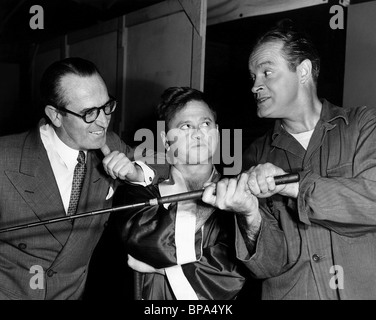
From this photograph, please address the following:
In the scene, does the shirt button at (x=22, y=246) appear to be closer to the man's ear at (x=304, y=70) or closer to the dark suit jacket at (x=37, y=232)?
the dark suit jacket at (x=37, y=232)

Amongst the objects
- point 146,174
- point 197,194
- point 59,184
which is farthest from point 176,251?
point 59,184

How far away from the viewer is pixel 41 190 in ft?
6.57

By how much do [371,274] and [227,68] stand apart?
8.21 ft

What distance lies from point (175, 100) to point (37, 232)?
3.12ft

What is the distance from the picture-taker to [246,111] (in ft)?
11.8

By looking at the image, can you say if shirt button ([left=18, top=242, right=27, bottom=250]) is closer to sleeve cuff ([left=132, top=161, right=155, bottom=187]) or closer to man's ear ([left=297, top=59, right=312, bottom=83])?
sleeve cuff ([left=132, top=161, right=155, bottom=187])

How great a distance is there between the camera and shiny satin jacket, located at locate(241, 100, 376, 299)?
1540mm

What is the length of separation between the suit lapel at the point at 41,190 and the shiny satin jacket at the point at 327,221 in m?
0.95

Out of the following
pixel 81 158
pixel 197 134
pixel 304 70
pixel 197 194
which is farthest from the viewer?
pixel 81 158

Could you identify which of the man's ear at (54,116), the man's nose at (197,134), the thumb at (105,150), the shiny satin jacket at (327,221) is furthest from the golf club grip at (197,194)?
the man's ear at (54,116)

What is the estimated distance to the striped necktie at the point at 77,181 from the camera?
2072 mm

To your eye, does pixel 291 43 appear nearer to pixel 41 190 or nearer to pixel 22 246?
pixel 41 190

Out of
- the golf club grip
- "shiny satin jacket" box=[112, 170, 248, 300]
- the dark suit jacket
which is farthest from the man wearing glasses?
the golf club grip
